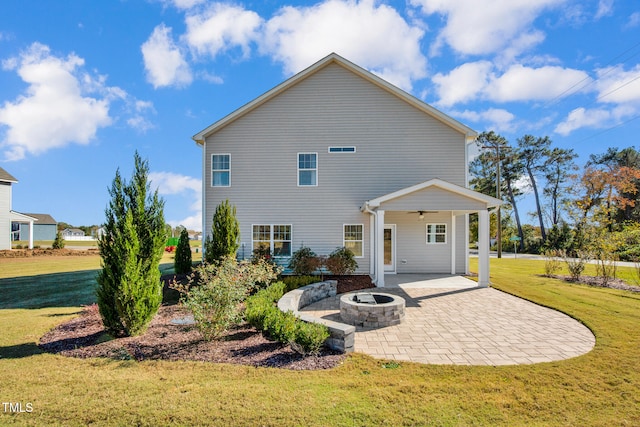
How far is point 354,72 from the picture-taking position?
41.8 feet

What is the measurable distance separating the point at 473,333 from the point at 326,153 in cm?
905

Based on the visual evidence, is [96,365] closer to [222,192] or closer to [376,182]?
[222,192]

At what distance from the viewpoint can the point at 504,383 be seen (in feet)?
12.4

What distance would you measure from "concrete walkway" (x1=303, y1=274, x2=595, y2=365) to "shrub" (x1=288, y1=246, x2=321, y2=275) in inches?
107

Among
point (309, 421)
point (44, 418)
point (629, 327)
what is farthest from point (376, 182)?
point (44, 418)

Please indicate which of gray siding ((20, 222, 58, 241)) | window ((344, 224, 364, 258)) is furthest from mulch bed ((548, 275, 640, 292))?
gray siding ((20, 222, 58, 241))

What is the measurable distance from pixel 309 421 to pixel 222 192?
1116 cm

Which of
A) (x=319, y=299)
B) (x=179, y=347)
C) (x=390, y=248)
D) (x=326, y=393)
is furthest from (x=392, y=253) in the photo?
(x=326, y=393)

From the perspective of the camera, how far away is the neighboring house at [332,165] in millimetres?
12625

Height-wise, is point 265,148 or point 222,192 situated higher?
point 265,148

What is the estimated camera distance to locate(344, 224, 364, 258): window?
12.7 meters

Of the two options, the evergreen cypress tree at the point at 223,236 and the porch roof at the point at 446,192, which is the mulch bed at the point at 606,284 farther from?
the evergreen cypress tree at the point at 223,236

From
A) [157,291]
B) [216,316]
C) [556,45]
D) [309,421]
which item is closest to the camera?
[309,421]

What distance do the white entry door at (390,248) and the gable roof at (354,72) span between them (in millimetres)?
5130
